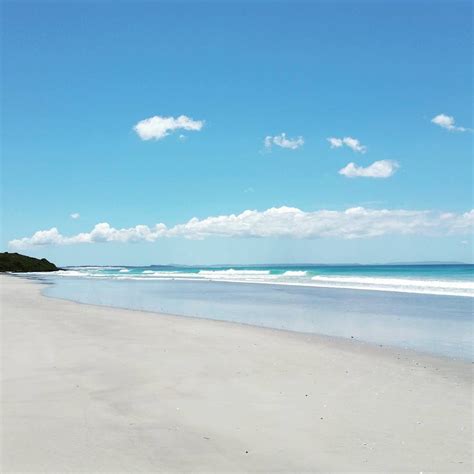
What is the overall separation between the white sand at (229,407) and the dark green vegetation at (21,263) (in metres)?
89.3

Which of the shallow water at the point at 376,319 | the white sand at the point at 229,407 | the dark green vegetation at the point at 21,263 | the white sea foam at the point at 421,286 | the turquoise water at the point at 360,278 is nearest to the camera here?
the white sand at the point at 229,407

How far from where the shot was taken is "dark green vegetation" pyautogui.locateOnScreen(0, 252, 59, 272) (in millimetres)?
91125

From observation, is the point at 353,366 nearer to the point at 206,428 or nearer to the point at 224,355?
the point at 224,355

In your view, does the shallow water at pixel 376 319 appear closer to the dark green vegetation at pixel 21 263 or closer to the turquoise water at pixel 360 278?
the turquoise water at pixel 360 278

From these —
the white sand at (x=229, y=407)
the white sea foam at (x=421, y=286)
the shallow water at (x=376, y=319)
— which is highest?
the white sea foam at (x=421, y=286)

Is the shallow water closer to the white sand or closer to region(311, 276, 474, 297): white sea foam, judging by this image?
the white sand

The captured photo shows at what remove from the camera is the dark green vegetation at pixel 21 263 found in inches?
3588

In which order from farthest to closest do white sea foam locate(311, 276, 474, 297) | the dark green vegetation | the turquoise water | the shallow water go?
the dark green vegetation < the turquoise water < white sea foam locate(311, 276, 474, 297) < the shallow water

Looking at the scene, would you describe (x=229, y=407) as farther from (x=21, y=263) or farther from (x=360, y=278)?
(x=21, y=263)

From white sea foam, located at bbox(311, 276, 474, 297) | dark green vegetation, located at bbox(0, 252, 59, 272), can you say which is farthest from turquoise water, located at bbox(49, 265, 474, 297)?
dark green vegetation, located at bbox(0, 252, 59, 272)

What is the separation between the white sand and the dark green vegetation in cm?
8931

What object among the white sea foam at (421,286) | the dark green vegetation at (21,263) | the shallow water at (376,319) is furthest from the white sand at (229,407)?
the dark green vegetation at (21,263)

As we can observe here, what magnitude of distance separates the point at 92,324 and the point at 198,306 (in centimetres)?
763

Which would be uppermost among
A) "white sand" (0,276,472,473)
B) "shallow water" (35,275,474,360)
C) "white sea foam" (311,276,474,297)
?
"white sea foam" (311,276,474,297)
